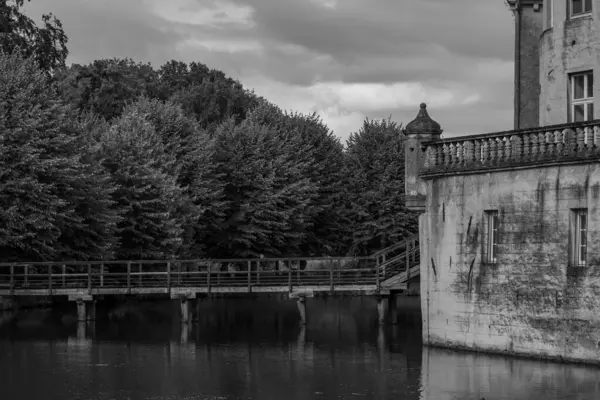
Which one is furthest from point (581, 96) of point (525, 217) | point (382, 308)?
point (382, 308)

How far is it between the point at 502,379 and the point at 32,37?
51.5m

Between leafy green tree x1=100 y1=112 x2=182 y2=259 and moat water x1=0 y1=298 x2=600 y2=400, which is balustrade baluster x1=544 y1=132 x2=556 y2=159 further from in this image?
leafy green tree x1=100 y1=112 x2=182 y2=259

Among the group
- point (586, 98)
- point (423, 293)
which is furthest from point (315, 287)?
point (586, 98)

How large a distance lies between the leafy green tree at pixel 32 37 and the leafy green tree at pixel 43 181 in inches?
765

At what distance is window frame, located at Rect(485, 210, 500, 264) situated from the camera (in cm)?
3170

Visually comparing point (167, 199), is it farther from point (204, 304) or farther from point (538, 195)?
point (538, 195)

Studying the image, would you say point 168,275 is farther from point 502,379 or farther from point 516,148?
point 502,379

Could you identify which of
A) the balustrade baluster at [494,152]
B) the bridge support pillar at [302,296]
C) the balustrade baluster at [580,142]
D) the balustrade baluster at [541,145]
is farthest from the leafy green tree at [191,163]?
the balustrade baluster at [580,142]

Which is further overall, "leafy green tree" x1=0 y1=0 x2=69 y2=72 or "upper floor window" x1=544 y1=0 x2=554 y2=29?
"leafy green tree" x1=0 y1=0 x2=69 y2=72

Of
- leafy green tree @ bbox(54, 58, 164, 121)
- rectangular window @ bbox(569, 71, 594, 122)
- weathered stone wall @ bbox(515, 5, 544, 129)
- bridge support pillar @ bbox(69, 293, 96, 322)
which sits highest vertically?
leafy green tree @ bbox(54, 58, 164, 121)

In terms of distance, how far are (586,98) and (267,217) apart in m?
33.1

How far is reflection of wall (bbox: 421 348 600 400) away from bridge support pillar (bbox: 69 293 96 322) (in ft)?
58.3

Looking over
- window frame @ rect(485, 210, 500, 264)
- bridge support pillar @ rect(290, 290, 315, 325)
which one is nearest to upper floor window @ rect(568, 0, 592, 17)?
window frame @ rect(485, 210, 500, 264)

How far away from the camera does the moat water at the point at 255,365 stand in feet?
88.5
